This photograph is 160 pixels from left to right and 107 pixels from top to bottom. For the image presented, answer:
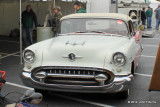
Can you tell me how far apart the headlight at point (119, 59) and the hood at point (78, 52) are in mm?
122

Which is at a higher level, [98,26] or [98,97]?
[98,26]

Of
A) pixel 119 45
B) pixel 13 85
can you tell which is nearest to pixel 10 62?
pixel 13 85

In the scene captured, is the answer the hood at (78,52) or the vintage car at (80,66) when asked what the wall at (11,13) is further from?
the hood at (78,52)

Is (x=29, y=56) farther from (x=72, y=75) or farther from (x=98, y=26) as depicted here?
(x=98, y=26)

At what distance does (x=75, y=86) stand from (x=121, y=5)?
18882 millimetres

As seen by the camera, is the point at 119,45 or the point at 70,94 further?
the point at 70,94

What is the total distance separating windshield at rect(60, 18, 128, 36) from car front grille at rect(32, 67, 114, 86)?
4.81 feet

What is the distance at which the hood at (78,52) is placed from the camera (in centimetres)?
477

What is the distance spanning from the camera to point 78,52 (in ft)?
16.0

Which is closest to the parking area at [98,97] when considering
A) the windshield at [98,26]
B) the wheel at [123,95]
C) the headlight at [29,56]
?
the wheel at [123,95]

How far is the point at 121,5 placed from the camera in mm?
22766

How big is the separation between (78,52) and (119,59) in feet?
2.26

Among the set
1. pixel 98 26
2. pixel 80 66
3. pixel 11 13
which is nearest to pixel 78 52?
pixel 80 66

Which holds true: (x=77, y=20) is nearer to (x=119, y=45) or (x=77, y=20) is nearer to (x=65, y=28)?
(x=65, y=28)
